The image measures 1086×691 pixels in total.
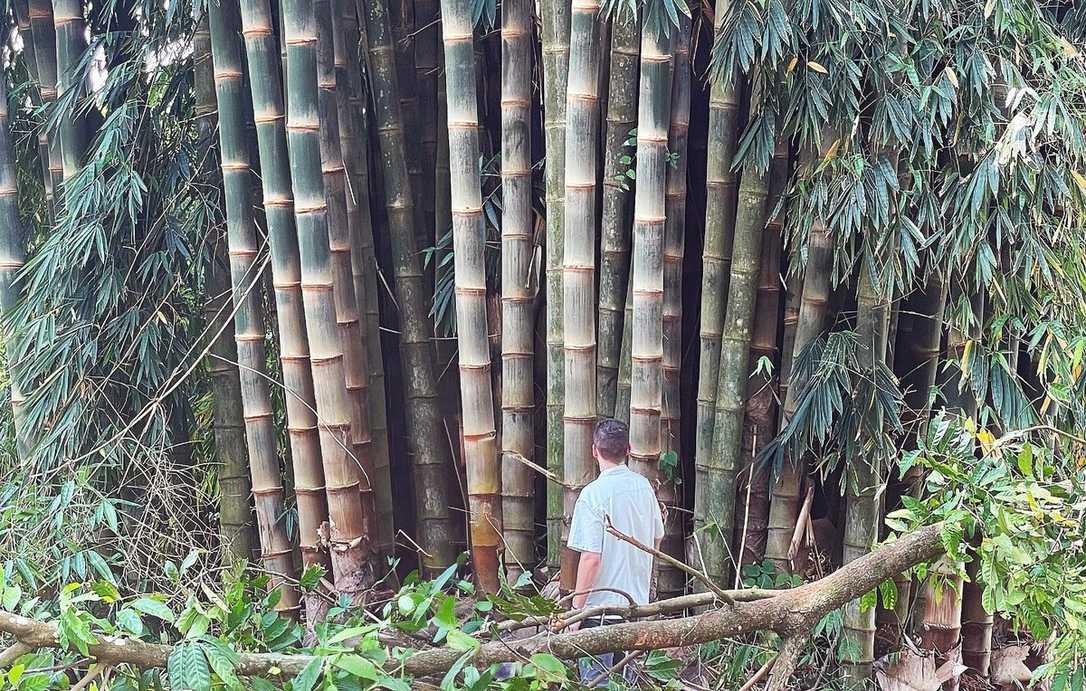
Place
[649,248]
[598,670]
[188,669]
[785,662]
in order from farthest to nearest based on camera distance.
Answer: [649,248] → [598,670] → [785,662] → [188,669]

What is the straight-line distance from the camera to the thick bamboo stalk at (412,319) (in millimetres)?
3346

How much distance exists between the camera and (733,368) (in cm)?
312

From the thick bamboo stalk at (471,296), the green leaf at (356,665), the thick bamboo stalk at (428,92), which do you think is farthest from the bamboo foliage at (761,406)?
the green leaf at (356,665)

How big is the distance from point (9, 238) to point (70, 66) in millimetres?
657

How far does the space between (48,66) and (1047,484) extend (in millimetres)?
3479

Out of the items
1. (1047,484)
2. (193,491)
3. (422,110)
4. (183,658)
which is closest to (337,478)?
(193,491)

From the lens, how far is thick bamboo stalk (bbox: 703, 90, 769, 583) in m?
3.03

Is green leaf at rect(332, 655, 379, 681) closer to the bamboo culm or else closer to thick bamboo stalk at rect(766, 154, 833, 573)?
the bamboo culm

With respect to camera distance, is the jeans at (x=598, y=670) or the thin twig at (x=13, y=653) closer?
the thin twig at (x=13, y=653)

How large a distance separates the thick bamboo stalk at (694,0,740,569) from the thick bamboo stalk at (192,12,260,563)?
1.56 m

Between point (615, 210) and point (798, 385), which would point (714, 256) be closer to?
point (615, 210)

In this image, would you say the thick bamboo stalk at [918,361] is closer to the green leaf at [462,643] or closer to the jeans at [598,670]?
the jeans at [598,670]

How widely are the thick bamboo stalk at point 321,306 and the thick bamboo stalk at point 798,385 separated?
1.33 m

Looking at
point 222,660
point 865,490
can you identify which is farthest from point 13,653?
Result: point 865,490
